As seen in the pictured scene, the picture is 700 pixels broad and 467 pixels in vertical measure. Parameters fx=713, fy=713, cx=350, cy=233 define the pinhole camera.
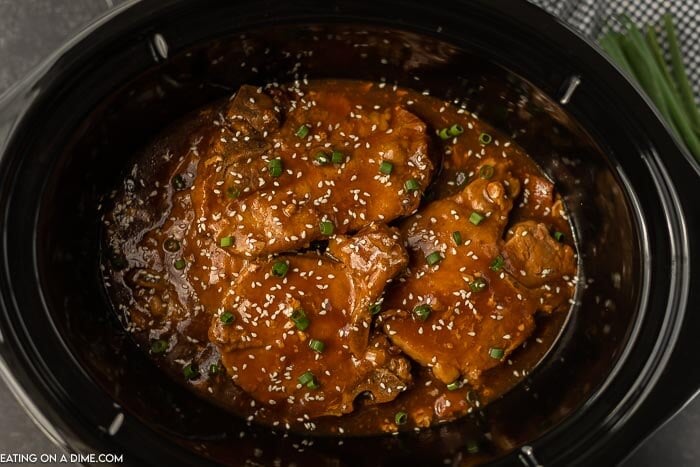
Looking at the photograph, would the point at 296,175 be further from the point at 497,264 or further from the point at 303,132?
the point at 497,264

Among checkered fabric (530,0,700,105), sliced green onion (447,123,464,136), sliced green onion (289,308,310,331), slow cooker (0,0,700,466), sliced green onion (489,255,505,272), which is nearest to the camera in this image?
slow cooker (0,0,700,466)

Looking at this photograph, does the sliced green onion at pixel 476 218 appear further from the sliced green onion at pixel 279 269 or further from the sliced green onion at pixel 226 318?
the sliced green onion at pixel 226 318

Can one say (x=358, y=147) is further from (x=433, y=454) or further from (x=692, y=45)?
(x=692, y=45)

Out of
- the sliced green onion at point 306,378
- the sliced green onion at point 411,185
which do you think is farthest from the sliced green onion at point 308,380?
the sliced green onion at point 411,185

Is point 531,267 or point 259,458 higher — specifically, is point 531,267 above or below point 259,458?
above

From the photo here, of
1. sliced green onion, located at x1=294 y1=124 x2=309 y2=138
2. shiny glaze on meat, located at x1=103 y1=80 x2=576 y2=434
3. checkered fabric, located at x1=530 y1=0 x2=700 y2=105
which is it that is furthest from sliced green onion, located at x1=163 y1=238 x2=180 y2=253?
checkered fabric, located at x1=530 y1=0 x2=700 y2=105

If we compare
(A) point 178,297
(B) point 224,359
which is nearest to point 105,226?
(A) point 178,297

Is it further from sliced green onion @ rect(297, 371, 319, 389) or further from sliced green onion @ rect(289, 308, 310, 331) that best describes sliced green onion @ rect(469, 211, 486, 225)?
sliced green onion @ rect(297, 371, 319, 389)
